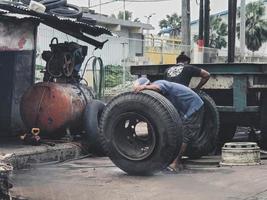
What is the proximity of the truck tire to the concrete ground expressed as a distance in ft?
0.69

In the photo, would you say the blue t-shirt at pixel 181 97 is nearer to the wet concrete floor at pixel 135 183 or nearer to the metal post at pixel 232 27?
the wet concrete floor at pixel 135 183

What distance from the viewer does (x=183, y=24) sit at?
2317 cm

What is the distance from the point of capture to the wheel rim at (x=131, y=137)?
7816 mm

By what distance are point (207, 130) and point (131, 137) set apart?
185 centimetres

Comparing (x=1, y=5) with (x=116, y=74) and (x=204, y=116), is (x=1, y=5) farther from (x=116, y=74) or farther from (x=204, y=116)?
(x=116, y=74)

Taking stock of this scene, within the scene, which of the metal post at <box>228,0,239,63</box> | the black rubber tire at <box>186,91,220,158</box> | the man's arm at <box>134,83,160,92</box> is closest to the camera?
the man's arm at <box>134,83,160,92</box>

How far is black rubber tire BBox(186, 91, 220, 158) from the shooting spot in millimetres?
9422

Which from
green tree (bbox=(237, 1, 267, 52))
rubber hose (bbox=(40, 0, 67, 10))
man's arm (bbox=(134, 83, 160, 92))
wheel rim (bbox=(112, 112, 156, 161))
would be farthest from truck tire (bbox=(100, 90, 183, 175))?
green tree (bbox=(237, 1, 267, 52))

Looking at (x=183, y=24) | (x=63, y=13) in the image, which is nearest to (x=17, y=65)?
(x=63, y=13)

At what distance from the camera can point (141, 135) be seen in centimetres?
846

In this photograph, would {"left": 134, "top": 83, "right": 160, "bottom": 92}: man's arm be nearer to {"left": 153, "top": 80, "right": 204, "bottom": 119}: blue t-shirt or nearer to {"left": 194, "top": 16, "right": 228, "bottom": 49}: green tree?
{"left": 153, "top": 80, "right": 204, "bottom": 119}: blue t-shirt

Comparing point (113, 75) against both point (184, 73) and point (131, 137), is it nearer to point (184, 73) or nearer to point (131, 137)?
point (184, 73)

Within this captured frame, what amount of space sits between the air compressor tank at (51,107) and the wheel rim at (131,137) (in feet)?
5.85

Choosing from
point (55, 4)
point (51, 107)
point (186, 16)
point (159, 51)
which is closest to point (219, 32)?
point (186, 16)
